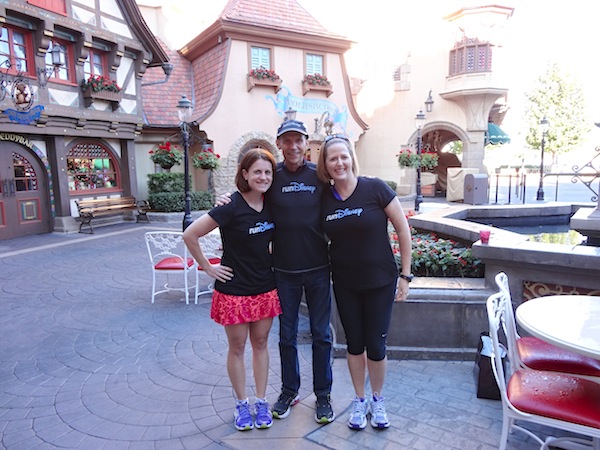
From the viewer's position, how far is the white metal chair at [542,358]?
2.49 meters

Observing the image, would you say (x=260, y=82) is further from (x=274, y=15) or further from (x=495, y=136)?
(x=495, y=136)

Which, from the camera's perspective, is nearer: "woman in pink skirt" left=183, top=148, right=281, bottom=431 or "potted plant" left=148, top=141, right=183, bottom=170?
"woman in pink skirt" left=183, top=148, right=281, bottom=431

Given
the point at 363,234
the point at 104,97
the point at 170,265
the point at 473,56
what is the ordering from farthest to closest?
the point at 473,56
the point at 104,97
the point at 170,265
the point at 363,234

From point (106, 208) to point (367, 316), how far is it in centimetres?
1183

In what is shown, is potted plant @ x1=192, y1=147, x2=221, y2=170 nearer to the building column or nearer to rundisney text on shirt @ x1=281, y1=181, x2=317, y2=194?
the building column

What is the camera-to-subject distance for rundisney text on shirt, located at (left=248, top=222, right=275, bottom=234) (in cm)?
262

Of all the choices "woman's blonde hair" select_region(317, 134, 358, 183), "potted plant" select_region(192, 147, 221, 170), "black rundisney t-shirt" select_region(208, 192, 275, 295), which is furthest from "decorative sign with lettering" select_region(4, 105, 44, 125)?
"woman's blonde hair" select_region(317, 134, 358, 183)

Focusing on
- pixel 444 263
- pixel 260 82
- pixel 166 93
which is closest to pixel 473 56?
pixel 260 82

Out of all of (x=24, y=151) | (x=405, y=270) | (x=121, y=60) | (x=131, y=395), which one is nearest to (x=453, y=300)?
(x=405, y=270)

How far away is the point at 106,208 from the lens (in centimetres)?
1269

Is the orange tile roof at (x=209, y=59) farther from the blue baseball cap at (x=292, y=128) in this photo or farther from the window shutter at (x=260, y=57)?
the blue baseball cap at (x=292, y=128)

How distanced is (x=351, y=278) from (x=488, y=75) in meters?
17.6

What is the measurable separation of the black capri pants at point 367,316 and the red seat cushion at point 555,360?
87 cm

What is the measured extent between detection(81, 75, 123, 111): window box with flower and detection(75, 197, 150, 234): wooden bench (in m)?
2.81
